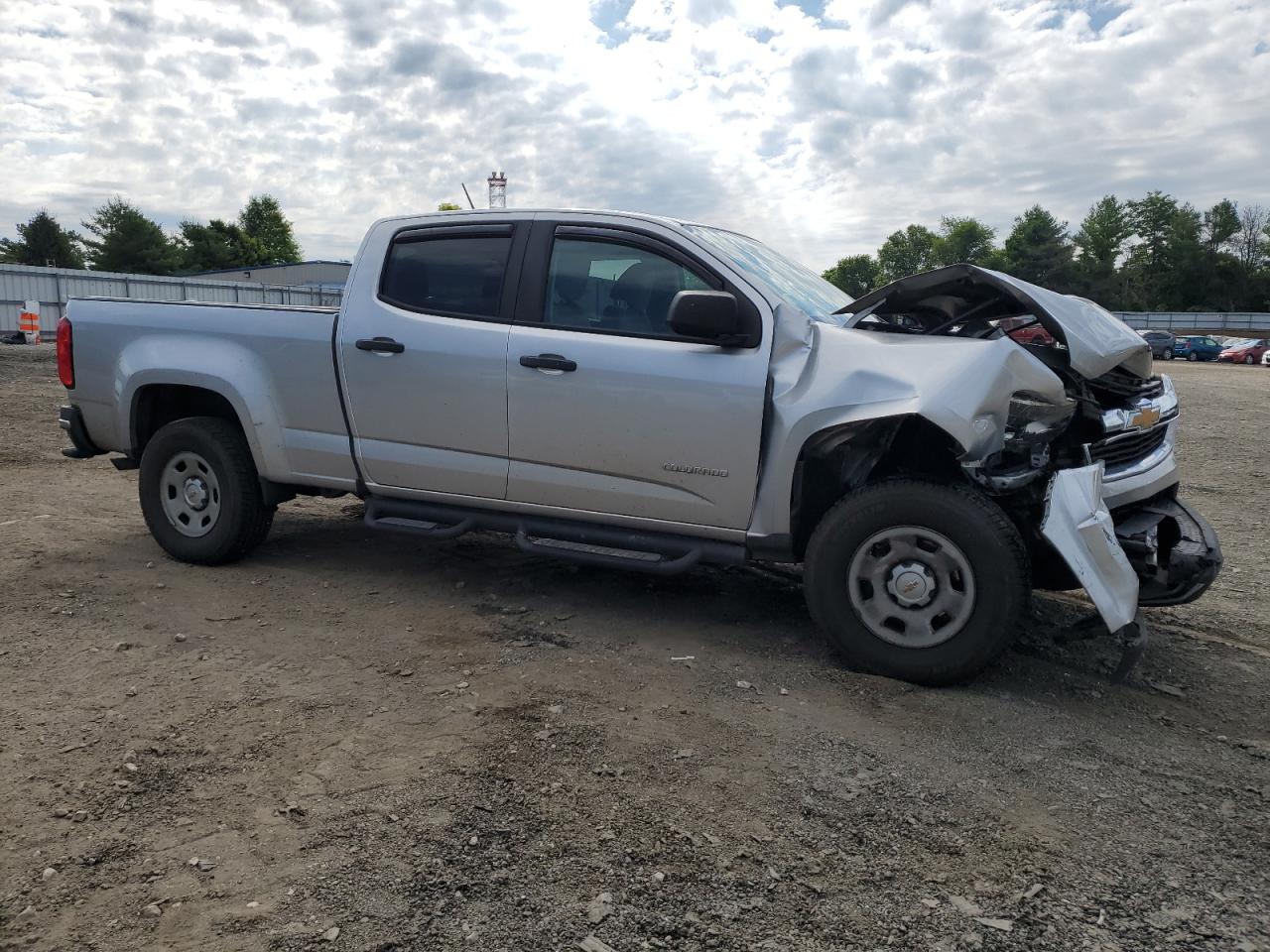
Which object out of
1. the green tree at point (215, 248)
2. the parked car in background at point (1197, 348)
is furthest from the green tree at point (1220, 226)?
the green tree at point (215, 248)

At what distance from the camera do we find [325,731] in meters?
3.38

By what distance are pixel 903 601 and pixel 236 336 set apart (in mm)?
3715

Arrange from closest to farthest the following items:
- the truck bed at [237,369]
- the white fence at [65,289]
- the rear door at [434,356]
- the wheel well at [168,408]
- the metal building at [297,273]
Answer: the rear door at [434,356] < the truck bed at [237,369] < the wheel well at [168,408] < the white fence at [65,289] < the metal building at [297,273]

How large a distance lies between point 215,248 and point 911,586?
83625 millimetres

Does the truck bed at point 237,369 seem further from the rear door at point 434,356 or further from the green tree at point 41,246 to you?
the green tree at point 41,246

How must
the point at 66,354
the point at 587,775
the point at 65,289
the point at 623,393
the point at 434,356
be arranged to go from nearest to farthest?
the point at 587,775 → the point at 623,393 → the point at 434,356 → the point at 66,354 → the point at 65,289

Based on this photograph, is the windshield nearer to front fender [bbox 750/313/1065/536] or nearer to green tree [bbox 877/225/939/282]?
front fender [bbox 750/313/1065/536]

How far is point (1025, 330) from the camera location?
4566mm

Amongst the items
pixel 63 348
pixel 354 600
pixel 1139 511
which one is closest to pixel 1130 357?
pixel 1139 511

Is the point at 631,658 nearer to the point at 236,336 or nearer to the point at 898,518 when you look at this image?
the point at 898,518

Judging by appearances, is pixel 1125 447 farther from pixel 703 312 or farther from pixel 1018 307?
pixel 703 312

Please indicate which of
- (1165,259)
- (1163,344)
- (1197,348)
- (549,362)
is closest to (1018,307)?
(549,362)

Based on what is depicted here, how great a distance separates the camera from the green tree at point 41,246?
65.3 m

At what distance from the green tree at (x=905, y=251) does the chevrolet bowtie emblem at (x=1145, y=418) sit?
106621 millimetres
